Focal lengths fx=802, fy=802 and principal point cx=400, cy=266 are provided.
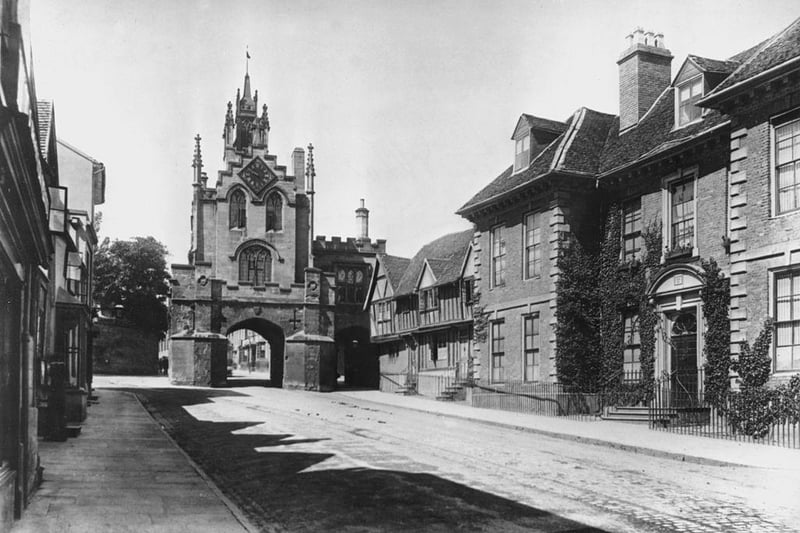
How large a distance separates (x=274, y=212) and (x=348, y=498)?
4703 cm

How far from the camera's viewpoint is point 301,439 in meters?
18.3

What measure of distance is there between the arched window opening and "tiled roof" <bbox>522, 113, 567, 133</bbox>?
94.6 ft

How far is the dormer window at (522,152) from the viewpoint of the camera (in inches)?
1212

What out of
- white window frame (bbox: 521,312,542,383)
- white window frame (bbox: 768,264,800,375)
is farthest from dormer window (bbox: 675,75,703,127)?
white window frame (bbox: 521,312,542,383)

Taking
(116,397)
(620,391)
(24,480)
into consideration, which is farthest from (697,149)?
(116,397)

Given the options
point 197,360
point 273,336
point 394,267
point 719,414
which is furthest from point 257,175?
point 719,414

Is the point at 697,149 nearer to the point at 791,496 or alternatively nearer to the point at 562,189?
the point at 562,189

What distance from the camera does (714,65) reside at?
2402 cm

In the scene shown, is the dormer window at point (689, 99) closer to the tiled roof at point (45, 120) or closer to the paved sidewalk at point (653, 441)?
the paved sidewalk at point (653, 441)

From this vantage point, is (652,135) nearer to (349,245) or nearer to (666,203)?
(666,203)

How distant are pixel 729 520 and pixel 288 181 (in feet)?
164

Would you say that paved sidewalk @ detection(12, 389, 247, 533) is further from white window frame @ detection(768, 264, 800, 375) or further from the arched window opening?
the arched window opening

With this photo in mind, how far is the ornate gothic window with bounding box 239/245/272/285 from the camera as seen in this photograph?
55.0m

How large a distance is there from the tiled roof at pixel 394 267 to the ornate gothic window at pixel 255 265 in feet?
28.8
